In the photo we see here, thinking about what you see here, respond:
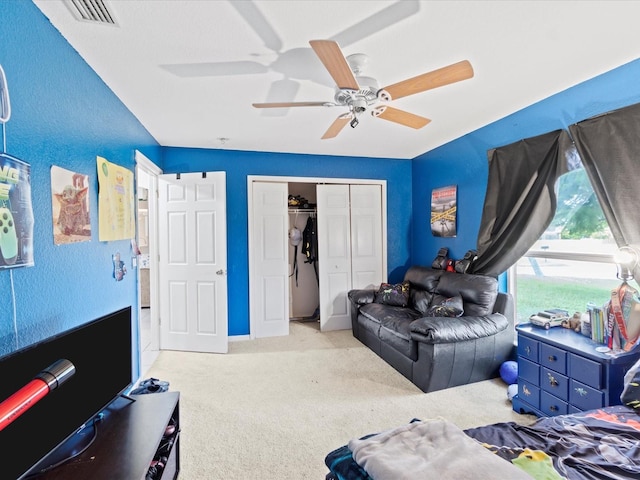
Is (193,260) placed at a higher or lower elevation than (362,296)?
higher

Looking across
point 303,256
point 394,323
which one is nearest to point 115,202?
point 394,323

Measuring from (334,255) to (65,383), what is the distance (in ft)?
11.7

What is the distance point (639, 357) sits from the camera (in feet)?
6.24

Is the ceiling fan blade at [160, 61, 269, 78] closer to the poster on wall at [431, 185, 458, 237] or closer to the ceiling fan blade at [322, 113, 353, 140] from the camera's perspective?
the ceiling fan blade at [322, 113, 353, 140]

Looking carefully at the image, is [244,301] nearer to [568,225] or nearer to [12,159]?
[12,159]

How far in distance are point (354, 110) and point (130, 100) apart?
1.82 m

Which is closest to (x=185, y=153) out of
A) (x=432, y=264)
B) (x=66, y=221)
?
(x=66, y=221)

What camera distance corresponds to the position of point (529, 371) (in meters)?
2.41

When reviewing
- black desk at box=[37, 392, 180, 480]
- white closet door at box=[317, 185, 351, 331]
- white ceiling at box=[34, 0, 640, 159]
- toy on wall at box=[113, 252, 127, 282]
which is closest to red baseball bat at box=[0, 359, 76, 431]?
black desk at box=[37, 392, 180, 480]

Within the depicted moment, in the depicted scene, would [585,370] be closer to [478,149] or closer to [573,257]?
[573,257]

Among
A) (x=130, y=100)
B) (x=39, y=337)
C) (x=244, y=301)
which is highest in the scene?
(x=130, y=100)

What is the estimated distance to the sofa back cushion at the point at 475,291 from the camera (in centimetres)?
311

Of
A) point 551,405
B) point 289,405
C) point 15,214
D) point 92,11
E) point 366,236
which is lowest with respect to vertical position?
point 289,405

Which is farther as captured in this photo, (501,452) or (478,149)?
(478,149)
